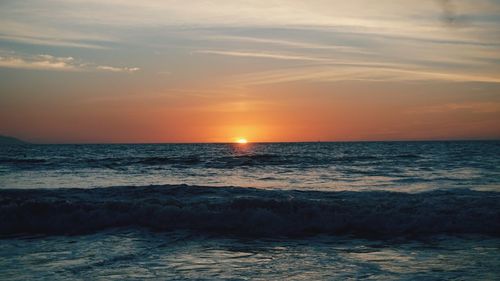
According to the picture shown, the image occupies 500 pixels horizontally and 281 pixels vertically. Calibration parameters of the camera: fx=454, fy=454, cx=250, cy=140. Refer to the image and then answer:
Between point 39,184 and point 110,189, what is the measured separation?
20.6 ft

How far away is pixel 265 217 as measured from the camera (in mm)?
13523

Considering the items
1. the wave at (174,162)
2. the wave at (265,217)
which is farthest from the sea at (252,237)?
the wave at (174,162)

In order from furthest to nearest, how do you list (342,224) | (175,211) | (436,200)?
(436,200) < (175,211) < (342,224)

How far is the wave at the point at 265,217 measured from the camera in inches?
498

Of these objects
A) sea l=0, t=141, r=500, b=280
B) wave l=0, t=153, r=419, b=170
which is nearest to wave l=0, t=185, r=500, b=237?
sea l=0, t=141, r=500, b=280

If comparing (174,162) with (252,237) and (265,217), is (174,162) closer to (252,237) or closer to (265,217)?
(265,217)

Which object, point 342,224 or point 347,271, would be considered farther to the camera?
point 342,224

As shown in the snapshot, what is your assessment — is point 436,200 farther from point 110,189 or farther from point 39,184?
point 39,184

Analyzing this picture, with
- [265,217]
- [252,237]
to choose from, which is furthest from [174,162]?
[252,237]

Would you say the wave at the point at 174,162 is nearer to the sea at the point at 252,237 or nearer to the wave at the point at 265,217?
the sea at the point at 252,237

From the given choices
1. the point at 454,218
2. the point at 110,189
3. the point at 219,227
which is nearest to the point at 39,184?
the point at 110,189

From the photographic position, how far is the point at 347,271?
26.5 feet

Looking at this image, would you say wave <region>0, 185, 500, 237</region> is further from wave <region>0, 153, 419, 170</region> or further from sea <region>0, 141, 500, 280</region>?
wave <region>0, 153, 419, 170</region>

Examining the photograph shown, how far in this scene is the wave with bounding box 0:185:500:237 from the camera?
41.5ft
